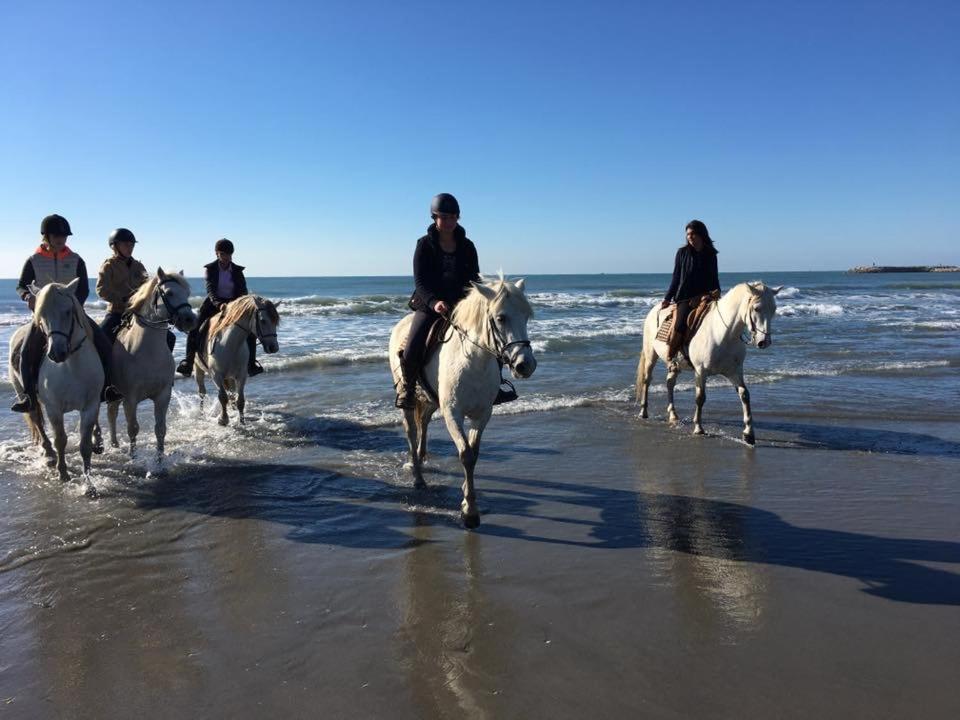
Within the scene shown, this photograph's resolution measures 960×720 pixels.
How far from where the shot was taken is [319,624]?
10.9ft

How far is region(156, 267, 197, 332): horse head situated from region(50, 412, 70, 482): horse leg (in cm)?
138

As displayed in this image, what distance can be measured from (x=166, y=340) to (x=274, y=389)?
198 inches

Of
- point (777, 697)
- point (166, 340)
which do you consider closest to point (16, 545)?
point (166, 340)

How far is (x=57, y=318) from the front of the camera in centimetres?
522

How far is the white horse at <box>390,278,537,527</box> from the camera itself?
4211mm

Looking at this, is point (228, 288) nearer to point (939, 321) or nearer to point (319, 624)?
point (319, 624)

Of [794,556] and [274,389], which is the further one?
[274,389]

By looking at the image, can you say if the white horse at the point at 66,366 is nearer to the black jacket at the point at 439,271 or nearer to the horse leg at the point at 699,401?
the black jacket at the point at 439,271

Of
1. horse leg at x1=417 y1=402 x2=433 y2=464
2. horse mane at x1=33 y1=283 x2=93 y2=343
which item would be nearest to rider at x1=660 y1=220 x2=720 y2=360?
horse leg at x1=417 y1=402 x2=433 y2=464

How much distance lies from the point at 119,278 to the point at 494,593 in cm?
597

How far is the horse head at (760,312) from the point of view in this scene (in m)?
7.00

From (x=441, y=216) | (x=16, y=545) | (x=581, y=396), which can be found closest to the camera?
(x=16, y=545)

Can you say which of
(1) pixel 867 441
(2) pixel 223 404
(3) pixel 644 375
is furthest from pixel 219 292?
(1) pixel 867 441

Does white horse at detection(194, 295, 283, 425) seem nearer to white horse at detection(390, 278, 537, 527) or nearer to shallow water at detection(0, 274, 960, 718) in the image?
shallow water at detection(0, 274, 960, 718)
